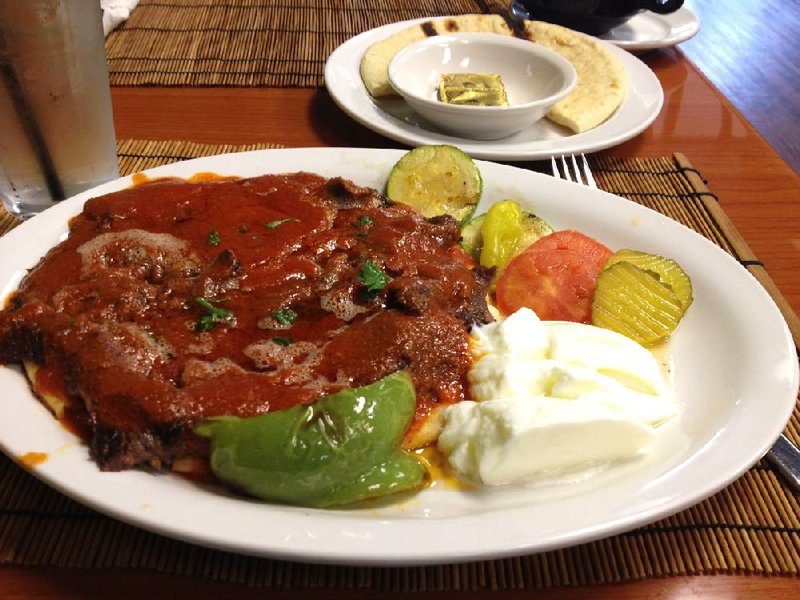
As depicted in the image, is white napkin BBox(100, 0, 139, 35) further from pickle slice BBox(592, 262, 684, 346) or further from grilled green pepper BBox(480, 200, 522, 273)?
pickle slice BBox(592, 262, 684, 346)

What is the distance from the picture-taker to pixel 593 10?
450cm

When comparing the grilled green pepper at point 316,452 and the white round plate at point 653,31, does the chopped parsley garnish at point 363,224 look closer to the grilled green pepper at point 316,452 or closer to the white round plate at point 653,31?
the grilled green pepper at point 316,452

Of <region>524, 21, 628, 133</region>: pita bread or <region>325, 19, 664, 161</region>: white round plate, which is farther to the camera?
<region>524, 21, 628, 133</region>: pita bread

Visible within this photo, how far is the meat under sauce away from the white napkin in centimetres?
252

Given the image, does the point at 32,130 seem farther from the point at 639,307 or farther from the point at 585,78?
the point at 585,78

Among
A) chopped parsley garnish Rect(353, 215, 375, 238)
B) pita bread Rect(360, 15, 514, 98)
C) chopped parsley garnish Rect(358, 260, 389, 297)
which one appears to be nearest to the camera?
chopped parsley garnish Rect(358, 260, 389, 297)

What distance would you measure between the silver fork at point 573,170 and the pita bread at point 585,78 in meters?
0.26

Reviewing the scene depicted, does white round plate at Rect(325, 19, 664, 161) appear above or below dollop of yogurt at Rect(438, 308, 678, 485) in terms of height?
below

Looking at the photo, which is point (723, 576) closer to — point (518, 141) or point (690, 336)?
point (690, 336)

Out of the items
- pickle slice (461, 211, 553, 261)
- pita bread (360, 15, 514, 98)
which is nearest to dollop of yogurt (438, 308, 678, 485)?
pickle slice (461, 211, 553, 261)

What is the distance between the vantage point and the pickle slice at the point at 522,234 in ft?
8.57

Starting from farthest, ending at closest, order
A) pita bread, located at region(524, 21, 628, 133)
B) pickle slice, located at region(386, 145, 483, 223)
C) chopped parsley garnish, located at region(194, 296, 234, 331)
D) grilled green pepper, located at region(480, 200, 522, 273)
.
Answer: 1. pita bread, located at region(524, 21, 628, 133)
2. pickle slice, located at region(386, 145, 483, 223)
3. grilled green pepper, located at region(480, 200, 522, 273)
4. chopped parsley garnish, located at region(194, 296, 234, 331)

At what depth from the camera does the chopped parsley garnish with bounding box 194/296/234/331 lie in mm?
1963

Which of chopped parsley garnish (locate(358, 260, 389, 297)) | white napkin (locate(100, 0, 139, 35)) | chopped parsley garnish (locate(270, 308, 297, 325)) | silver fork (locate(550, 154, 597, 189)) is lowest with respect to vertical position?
white napkin (locate(100, 0, 139, 35))
